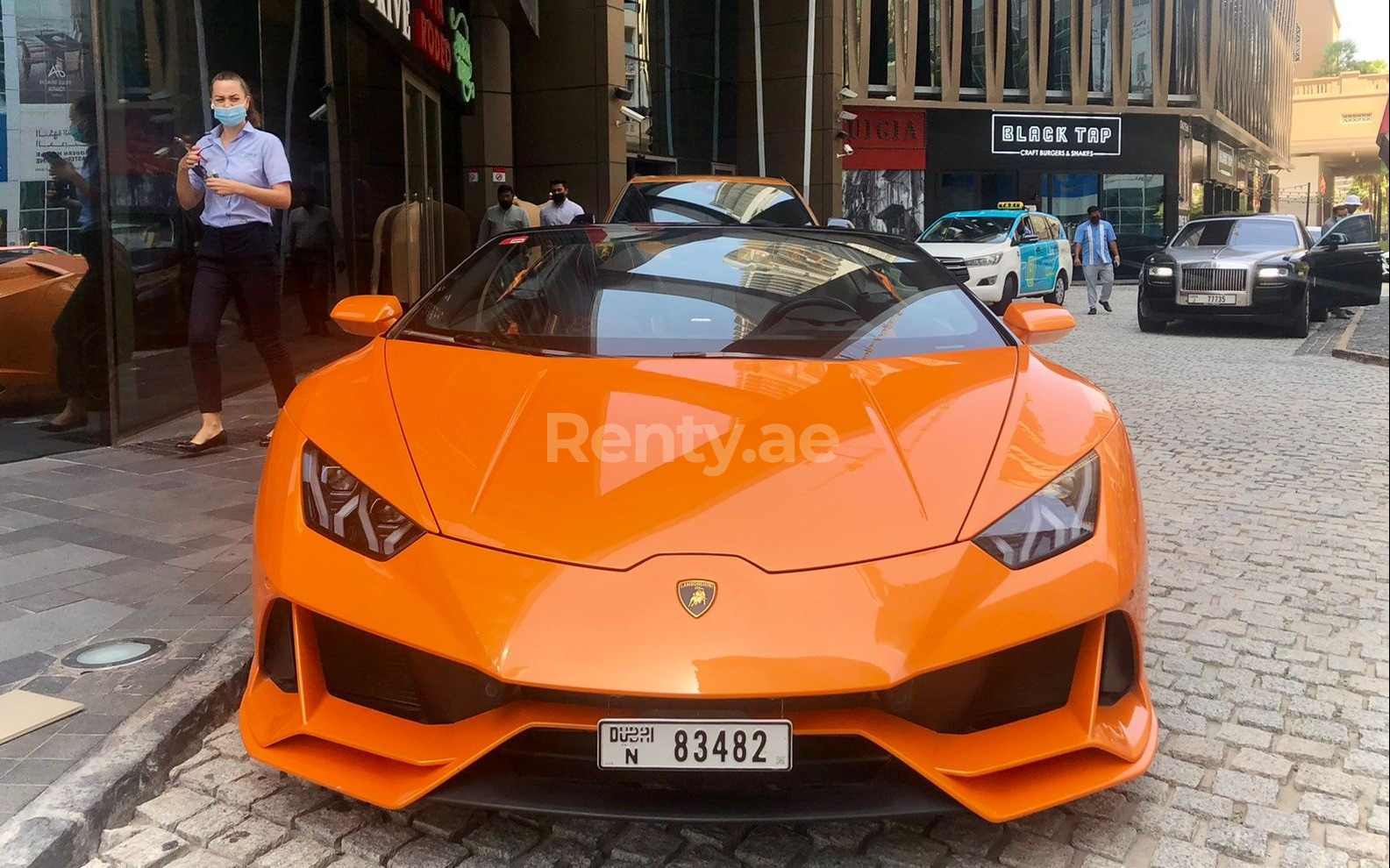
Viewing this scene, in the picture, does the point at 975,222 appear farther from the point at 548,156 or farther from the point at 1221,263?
the point at 548,156

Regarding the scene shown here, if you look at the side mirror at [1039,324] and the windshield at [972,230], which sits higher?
the windshield at [972,230]

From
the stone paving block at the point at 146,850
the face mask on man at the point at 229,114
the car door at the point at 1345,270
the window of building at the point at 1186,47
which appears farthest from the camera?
the window of building at the point at 1186,47

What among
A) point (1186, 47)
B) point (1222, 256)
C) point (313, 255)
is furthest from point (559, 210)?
point (1186, 47)

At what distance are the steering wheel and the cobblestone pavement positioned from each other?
133cm

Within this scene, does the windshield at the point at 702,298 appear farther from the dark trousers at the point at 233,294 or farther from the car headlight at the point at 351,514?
the dark trousers at the point at 233,294

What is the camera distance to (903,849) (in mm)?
2236

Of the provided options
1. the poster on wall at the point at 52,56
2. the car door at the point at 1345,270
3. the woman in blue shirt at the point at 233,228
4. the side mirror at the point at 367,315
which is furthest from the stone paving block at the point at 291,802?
the car door at the point at 1345,270

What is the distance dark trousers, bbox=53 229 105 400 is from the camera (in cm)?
597

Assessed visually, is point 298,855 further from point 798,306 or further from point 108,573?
point 108,573

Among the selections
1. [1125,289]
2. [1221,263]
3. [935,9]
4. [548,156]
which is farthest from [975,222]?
[935,9]

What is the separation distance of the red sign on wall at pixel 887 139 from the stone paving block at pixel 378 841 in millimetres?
30198

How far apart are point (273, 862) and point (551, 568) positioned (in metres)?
0.82

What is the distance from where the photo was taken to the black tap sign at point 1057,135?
33188 millimetres

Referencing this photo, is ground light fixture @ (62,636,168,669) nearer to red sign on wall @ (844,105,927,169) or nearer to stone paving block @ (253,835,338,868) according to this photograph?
stone paving block @ (253,835,338,868)
